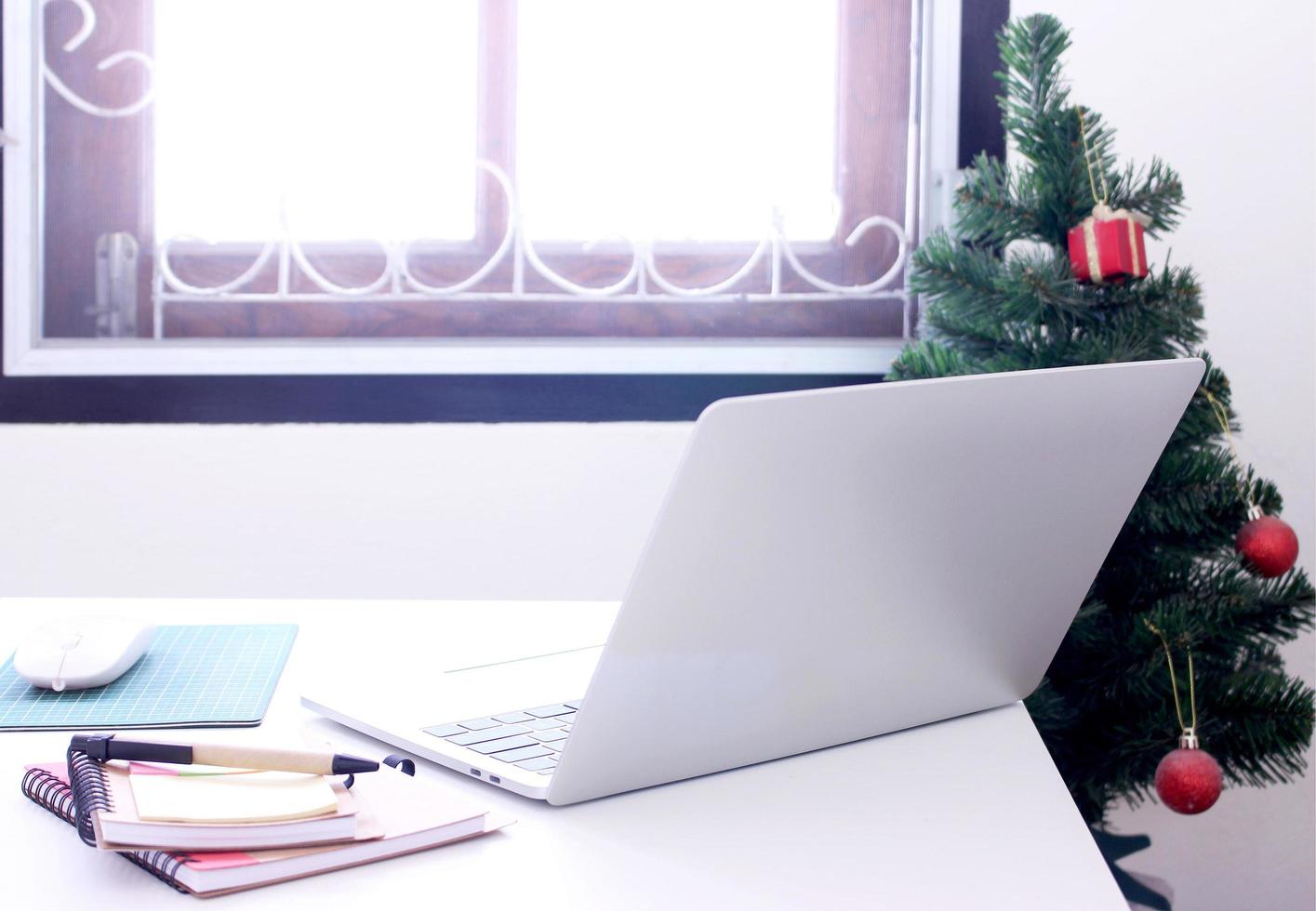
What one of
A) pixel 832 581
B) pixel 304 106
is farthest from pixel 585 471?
pixel 832 581

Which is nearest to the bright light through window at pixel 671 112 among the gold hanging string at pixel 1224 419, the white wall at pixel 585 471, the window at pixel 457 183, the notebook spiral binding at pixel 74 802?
A: the window at pixel 457 183

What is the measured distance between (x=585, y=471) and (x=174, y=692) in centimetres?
86

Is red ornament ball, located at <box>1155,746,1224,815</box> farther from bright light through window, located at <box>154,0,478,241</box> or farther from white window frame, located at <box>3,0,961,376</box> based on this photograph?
bright light through window, located at <box>154,0,478,241</box>

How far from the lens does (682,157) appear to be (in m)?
1.55

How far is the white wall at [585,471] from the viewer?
58.6 inches

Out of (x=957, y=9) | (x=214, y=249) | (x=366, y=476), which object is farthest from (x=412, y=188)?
(x=957, y=9)

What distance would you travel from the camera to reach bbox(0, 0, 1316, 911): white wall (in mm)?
1487

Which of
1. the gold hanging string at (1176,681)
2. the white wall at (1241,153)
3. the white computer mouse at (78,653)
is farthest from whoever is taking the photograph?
the white wall at (1241,153)

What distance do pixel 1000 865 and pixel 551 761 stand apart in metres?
0.20

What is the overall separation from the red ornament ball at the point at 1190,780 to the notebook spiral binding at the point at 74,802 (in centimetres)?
76

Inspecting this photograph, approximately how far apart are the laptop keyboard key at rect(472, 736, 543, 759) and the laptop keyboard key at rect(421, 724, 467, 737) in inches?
0.8

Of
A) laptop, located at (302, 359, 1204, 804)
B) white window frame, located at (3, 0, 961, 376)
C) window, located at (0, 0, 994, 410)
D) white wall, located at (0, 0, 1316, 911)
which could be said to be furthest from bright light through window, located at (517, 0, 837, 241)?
laptop, located at (302, 359, 1204, 804)

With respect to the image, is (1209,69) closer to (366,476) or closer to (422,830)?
(366,476)

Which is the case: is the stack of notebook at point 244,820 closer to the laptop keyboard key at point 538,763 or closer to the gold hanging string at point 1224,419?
the laptop keyboard key at point 538,763
